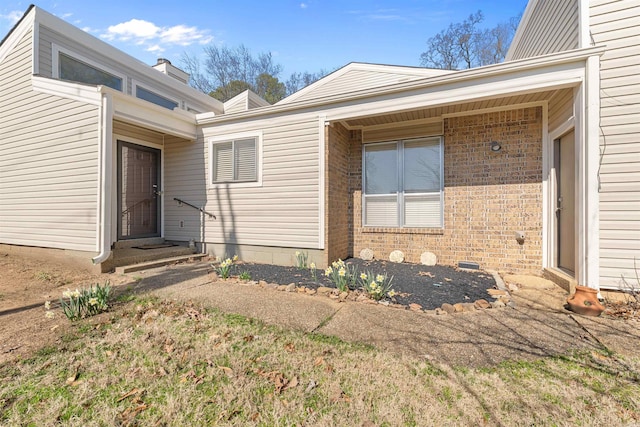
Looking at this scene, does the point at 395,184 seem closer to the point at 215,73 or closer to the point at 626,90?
the point at 626,90

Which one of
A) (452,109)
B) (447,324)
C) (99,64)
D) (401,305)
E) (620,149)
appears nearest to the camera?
(447,324)

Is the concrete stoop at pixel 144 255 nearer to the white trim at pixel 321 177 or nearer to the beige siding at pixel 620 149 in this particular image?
the white trim at pixel 321 177

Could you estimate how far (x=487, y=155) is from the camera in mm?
5980

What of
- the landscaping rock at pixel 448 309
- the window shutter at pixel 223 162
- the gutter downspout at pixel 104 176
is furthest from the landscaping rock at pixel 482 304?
the gutter downspout at pixel 104 176

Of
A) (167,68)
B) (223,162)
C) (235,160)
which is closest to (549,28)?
(235,160)

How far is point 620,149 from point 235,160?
663 cm

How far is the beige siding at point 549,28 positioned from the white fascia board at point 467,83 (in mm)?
488

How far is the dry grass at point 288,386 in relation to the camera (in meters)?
1.84

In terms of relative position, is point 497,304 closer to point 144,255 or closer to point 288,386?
point 288,386

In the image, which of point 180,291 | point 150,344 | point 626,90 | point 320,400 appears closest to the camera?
point 320,400

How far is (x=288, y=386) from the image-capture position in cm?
214

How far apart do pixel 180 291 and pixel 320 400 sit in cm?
317

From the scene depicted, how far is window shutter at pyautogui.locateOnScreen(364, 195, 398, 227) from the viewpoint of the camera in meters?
6.68

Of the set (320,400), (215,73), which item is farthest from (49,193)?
(215,73)
